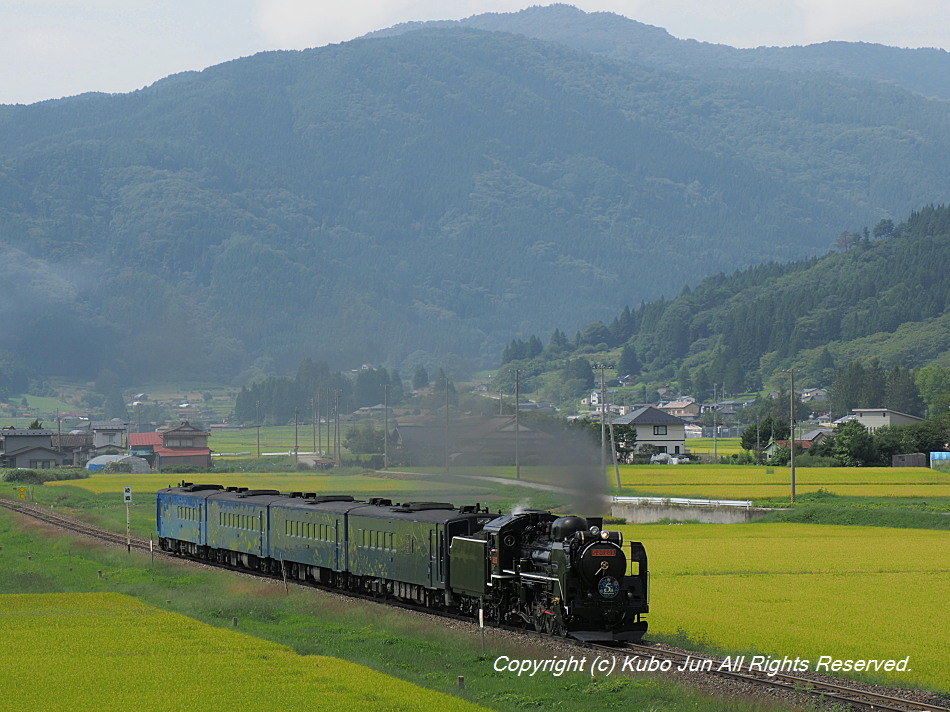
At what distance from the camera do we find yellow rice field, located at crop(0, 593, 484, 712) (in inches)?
1077

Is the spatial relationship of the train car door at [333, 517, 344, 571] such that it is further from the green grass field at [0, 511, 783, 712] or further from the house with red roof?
the house with red roof

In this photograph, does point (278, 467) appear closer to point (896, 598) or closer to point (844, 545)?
point (844, 545)

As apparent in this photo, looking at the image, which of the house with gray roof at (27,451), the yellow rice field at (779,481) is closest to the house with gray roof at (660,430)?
the yellow rice field at (779,481)

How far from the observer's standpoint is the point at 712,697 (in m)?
28.2

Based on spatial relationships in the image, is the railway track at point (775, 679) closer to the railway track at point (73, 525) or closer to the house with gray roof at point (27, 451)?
the railway track at point (73, 525)

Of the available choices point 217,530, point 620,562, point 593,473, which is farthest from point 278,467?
point 620,562

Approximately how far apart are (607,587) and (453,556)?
286 inches

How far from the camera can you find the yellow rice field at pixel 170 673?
89.8 ft

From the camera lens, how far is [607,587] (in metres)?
34.4

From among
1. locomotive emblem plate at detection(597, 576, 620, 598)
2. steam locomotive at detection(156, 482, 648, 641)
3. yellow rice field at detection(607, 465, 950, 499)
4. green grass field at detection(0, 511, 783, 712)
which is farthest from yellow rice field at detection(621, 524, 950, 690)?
yellow rice field at detection(607, 465, 950, 499)

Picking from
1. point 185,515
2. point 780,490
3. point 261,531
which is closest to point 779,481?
point 780,490

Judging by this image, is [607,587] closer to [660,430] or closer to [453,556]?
[453,556]

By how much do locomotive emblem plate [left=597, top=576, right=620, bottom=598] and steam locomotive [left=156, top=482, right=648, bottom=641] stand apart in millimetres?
27

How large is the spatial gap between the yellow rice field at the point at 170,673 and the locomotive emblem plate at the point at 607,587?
21.7 feet
